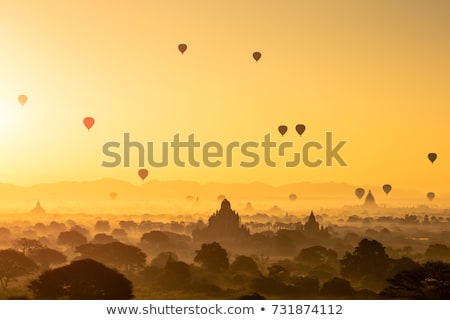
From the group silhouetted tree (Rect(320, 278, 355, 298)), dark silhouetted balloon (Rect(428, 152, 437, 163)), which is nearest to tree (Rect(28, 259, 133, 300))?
silhouetted tree (Rect(320, 278, 355, 298))

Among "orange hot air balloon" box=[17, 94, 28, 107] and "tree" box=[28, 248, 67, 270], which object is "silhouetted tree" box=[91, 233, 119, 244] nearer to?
"tree" box=[28, 248, 67, 270]

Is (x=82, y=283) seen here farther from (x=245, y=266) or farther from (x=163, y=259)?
(x=245, y=266)

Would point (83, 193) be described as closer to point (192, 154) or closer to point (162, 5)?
point (192, 154)

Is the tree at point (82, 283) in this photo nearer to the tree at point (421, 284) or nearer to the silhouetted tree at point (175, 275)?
the silhouetted tree at point (175, 275)

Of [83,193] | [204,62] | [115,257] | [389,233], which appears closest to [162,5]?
[204,62]

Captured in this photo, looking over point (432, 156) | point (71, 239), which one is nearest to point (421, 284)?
point (432, 156)
